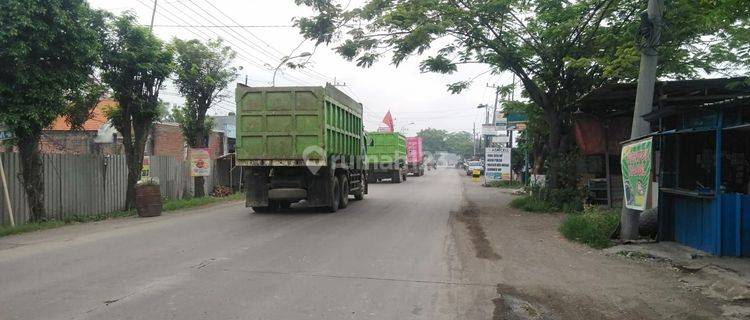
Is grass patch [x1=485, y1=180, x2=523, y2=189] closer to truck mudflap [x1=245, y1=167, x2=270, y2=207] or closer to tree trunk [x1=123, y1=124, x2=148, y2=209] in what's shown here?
truck mudflap [x1=245, y1=167, x2=270, y2=207]

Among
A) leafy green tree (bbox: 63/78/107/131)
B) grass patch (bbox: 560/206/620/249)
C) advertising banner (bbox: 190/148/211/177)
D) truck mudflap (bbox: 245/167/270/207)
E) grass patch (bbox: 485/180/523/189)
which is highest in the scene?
leafy green tree (bbox: 63/78/107/131)

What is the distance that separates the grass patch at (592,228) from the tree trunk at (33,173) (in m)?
11.7

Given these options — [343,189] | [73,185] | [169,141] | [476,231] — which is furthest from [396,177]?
[476,231]

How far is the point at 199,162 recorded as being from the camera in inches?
754

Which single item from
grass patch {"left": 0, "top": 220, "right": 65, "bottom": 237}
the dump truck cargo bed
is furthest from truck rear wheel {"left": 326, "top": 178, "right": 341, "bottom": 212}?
grass patch {"left": 0, "top": 220, "right": 65, "bottom": 237}

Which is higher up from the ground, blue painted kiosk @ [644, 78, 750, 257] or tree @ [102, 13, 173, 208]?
tree @ [102, 13, 173, 208]

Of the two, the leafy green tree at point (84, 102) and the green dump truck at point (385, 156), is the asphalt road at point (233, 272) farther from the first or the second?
the green dump truck at point (385, 156)

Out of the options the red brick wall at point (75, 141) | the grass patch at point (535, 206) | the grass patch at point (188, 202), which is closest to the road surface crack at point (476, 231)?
the grass patch at point (535, 206)

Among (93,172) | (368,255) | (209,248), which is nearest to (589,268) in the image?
(368,255)

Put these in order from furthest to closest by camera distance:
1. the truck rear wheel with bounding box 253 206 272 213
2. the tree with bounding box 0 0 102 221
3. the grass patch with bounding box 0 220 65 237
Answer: the truck rear wheel with bounding box 253 206 272 213
the grass patch with bounding box 0 220 65 237
the tree with bounding box 0 0 102 221

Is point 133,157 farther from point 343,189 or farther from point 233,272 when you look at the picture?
point 233,272

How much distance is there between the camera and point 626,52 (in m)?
11.9

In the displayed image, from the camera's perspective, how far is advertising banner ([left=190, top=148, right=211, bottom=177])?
752 inches

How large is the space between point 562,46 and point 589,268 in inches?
354
